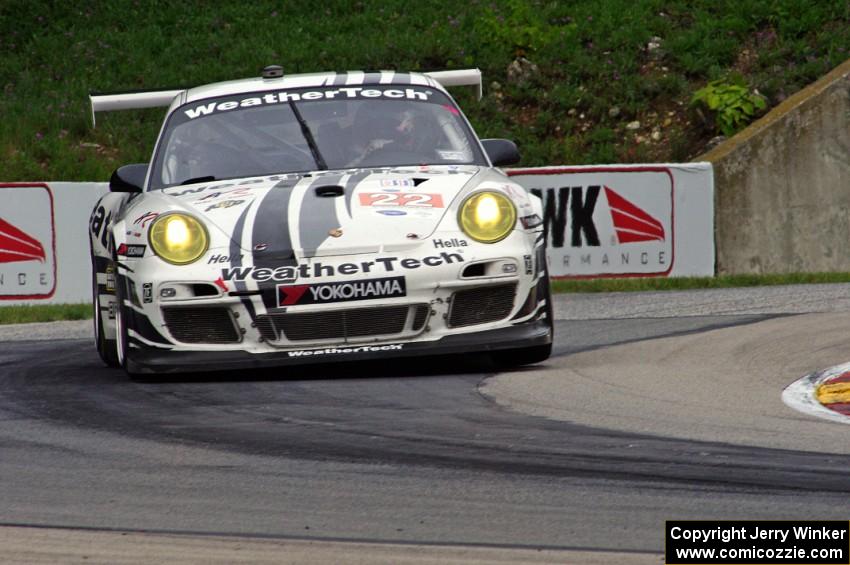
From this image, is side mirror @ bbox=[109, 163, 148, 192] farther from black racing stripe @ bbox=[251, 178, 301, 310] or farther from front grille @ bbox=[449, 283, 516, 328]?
front grille @ bbox=[449, 283, 516, 328]

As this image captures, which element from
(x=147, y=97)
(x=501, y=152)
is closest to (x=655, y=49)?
(x=147, y=97)

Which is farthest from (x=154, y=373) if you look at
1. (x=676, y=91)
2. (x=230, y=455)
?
(x=676, y=91)

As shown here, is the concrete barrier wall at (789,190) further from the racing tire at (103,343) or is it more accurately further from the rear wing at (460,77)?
the racing tire at (103,343)

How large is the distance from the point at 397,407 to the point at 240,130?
95.6 inches

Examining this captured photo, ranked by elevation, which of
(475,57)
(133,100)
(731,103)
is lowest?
(133,100)

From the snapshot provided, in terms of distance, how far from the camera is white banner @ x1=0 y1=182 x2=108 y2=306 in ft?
44.4

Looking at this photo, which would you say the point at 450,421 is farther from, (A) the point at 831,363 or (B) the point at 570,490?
(A) the point at 831,363

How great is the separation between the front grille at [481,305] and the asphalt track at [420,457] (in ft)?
0.90

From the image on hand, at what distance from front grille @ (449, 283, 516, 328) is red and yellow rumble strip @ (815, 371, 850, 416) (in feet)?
4.62

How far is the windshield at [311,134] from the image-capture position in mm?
7973

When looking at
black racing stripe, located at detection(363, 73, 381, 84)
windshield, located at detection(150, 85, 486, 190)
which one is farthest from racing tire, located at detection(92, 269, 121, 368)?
black racing stripe, located at detection(363, 73, 381, 84)

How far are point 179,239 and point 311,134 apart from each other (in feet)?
4.39

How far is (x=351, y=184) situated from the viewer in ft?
24.4

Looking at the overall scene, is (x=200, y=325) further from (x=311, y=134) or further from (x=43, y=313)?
(x=43, y=313)
